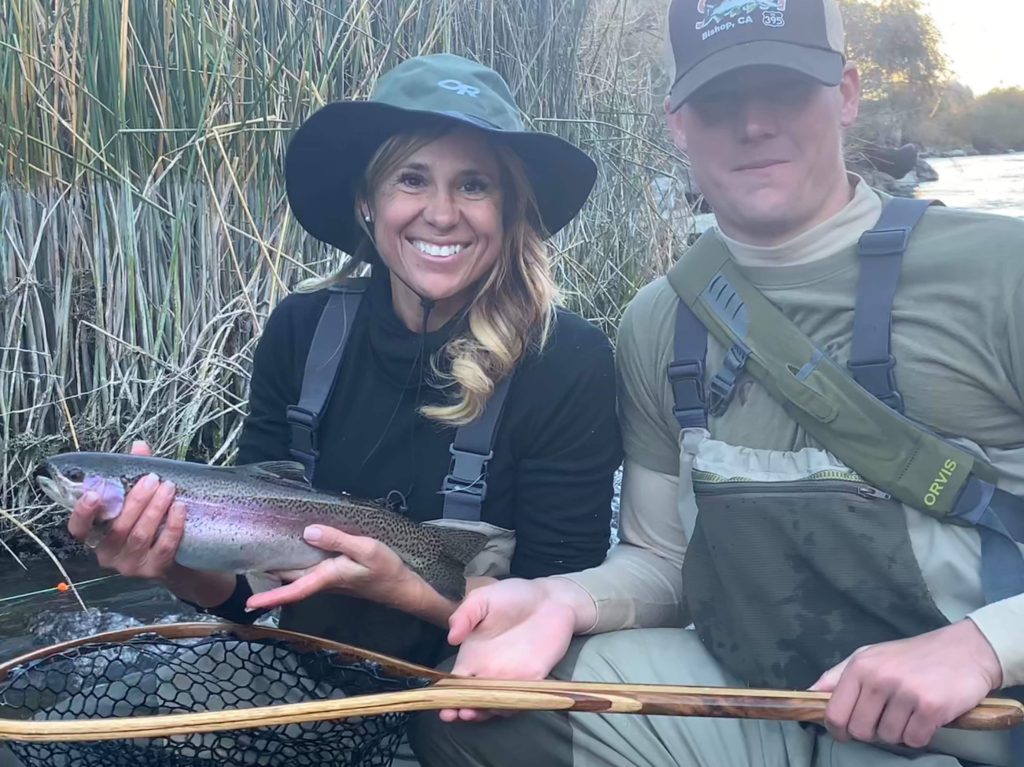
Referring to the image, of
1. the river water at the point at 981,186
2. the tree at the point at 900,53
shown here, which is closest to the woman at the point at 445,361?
the river water at the point at 981,186

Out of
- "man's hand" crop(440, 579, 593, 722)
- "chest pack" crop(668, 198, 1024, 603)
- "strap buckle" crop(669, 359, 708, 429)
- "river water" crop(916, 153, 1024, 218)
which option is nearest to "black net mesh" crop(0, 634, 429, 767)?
"man's hand" crop(440, 579, 593, 722)

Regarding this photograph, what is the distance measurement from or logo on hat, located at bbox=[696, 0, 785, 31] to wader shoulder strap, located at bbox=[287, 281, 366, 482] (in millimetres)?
934

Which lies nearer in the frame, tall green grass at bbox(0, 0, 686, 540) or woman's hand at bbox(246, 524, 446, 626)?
woman's hand at bbox(246, 524, 446, 626)

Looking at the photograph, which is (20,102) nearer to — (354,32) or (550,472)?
(354,32)

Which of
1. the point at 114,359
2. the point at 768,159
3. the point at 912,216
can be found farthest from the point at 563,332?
the point at 114,359

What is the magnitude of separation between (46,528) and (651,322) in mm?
2286

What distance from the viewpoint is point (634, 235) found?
18.2 ft

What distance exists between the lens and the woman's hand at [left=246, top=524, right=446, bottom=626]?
1.74 metres

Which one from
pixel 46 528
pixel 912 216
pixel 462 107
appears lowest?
pixel 46 528

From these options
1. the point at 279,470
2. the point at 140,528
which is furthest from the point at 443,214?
the point at 140,528

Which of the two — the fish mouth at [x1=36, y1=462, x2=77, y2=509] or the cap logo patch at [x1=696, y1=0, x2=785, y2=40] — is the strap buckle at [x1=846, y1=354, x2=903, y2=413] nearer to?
the cap logo patch at [x1=696, y1=0, x2=785, y2=40]

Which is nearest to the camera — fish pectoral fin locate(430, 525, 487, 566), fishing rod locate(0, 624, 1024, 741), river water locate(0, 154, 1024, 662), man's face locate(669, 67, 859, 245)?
fishing rod locate(0, 624, 1024, 741)

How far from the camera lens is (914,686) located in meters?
1.34

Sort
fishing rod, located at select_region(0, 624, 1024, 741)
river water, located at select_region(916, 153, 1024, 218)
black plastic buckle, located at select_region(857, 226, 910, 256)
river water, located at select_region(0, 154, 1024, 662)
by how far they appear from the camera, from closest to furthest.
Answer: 1. fishing rod, located at select_region(0, 624, 1024, 741)
2. black plastic buckle, located at select_region(857, 226, 910, 256)
3. river water, located at select_region(0, 154, 1024, 662)
4. river water, located at select_region(916, 153, 1024, 218)
